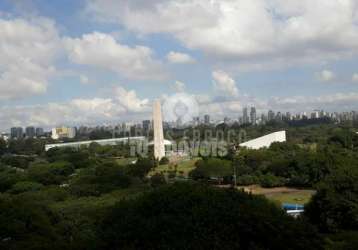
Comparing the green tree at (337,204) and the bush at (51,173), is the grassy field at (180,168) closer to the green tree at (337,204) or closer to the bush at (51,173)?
the bush at (51,173)

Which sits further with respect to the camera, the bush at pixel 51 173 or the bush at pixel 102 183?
the bush at pixel 51 173

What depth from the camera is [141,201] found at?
11367mm

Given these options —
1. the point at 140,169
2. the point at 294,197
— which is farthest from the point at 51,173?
the point at 294,197

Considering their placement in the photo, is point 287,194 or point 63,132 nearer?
point 287,194

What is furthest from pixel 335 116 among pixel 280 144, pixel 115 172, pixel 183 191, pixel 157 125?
pixel 183 191

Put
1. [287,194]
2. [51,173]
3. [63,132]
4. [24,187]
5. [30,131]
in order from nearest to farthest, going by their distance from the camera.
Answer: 1. [287,194]
2. [24,187]
3. [51,173]
4. [63,132]
5. [30,131]

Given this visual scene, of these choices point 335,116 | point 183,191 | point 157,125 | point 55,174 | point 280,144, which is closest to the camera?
Result: point 183,191

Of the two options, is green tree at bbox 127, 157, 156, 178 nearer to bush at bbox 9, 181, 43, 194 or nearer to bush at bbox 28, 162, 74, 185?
bush at bbox 28, 162, 74, 185

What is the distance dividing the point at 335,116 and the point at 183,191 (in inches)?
6502

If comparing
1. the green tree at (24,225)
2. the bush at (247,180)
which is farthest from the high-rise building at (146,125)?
the green tree at (24,225)

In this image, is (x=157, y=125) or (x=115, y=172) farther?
(x=157, y=125)

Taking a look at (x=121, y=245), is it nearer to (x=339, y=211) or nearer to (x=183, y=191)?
(x=183, y=191)

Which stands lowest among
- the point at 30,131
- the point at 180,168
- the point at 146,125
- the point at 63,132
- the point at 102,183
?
the point at 180,168

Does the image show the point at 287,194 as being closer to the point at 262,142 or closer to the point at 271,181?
the point at 271,181
